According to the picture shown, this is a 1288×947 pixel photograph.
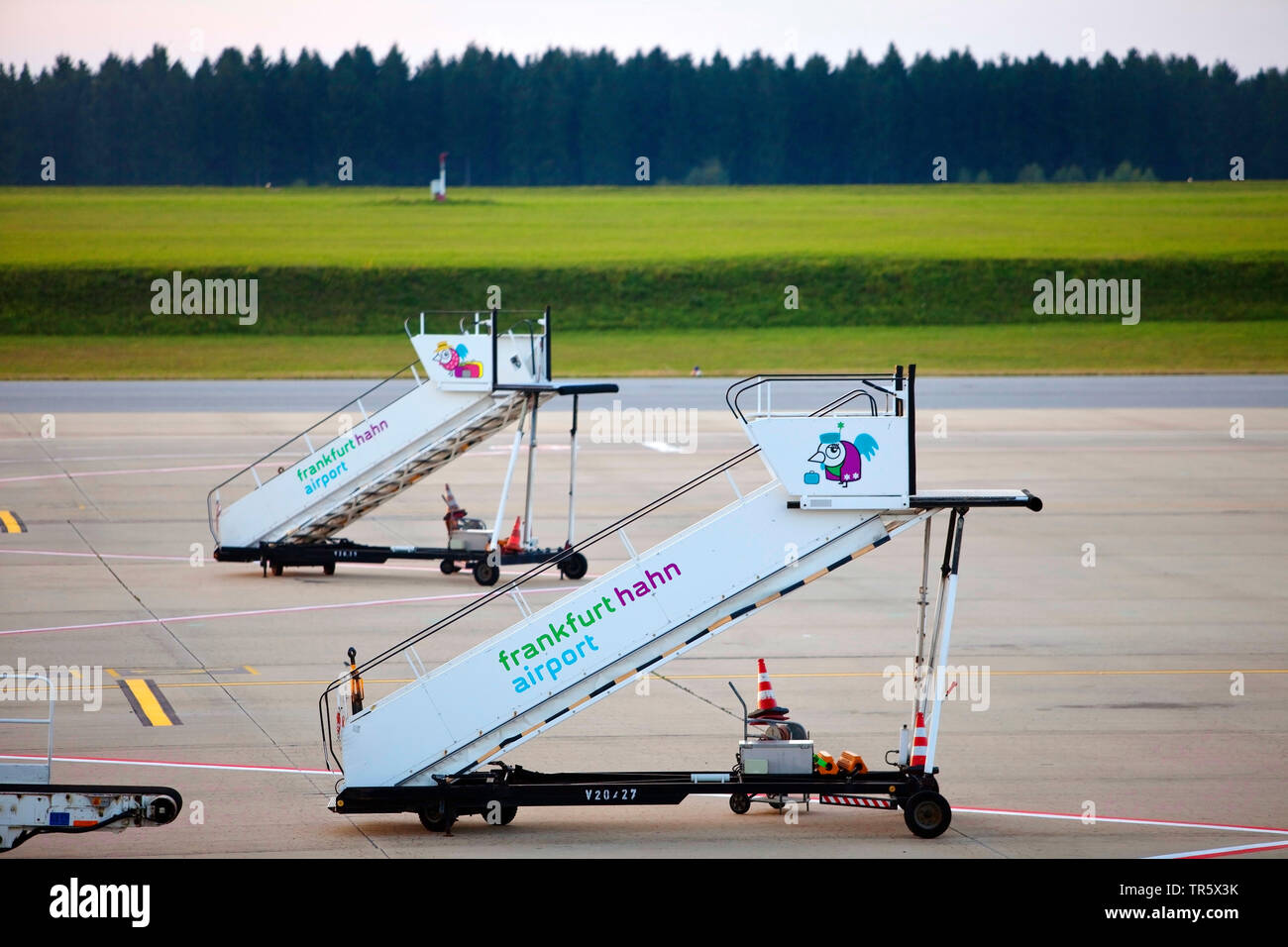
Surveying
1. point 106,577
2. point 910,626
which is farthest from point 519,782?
point 106,577

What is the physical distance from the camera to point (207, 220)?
458 feet

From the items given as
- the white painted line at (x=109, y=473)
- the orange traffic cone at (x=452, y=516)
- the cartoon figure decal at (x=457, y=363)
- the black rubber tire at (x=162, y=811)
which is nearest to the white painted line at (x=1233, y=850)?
the black rubber tire at (x=162, y=811)

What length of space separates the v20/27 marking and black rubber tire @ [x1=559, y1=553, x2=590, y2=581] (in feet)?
47.2

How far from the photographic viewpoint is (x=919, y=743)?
15.5 m

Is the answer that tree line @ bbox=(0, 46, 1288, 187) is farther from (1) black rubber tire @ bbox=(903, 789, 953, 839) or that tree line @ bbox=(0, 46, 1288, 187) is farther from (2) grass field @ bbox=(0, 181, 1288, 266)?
(1) black rubber tire @ bbox=(903, 789, 953, 839)

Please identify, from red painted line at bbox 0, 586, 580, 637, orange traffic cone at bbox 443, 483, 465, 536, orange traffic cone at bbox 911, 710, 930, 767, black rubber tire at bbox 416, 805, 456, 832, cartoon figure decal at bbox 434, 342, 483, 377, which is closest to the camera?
black rubber tire at bbox 416, 805, 456, 832

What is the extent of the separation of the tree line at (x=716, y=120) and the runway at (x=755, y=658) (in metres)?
146

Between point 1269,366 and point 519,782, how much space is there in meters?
78.5

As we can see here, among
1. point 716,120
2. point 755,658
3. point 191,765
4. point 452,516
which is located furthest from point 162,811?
point 716,120

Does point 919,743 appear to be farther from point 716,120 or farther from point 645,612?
point 716,120

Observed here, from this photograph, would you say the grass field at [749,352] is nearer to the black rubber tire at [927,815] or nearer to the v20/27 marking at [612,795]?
the v20/27 marking at [612,795]

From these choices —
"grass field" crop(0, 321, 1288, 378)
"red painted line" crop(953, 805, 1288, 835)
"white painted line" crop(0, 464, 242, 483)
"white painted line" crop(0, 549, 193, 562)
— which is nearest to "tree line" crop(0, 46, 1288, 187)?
"grass field" crop(0, 321, 1288, 378)

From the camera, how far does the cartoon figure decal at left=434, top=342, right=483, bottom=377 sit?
28.6 m

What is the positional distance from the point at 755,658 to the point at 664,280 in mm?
86679
